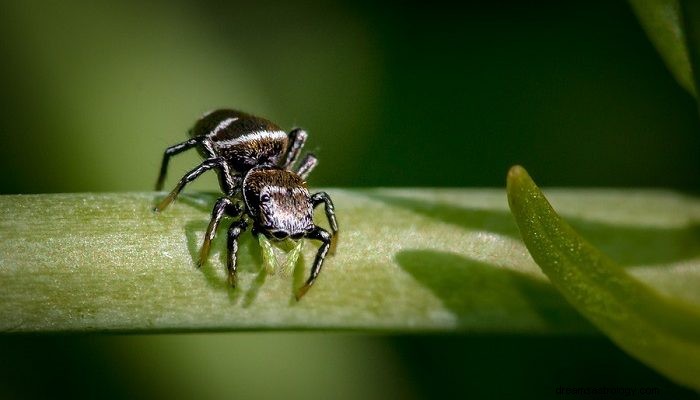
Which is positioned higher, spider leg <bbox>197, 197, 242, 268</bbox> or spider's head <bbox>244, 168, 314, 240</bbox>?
spider leg <bbox>197, 197, 242, 268</bbox>

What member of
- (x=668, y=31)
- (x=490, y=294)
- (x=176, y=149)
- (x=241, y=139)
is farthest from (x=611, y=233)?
(x=176, y=149)

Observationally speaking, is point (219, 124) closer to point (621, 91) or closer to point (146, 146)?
point (146, 146)

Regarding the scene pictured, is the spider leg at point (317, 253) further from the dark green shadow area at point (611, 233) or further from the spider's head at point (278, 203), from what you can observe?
the dark green shadow area at point (611, 233)

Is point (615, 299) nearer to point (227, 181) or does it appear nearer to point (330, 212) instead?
point (330, 212)

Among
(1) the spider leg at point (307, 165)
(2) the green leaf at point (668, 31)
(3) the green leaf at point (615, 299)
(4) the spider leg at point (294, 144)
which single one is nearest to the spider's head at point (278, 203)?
(1) the spider leg at point (307, 165)

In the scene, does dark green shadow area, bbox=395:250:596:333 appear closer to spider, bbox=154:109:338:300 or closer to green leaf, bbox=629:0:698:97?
spider, bbox=154:109:338:300

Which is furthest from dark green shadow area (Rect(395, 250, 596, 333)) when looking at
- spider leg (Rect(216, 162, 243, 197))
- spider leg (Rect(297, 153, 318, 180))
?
spider leg (Rect(297, 153, 318, 180))

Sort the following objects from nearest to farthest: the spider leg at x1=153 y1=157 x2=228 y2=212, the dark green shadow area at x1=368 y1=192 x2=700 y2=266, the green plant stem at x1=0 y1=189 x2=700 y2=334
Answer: the green plant stem at x1=0 y1=189 x2=700 y2=334, the spider leg at x1=153 y1=157 x2=228 y2=212, the dark green shadow area at x1=368 y1=192 x2=700 y2=266
